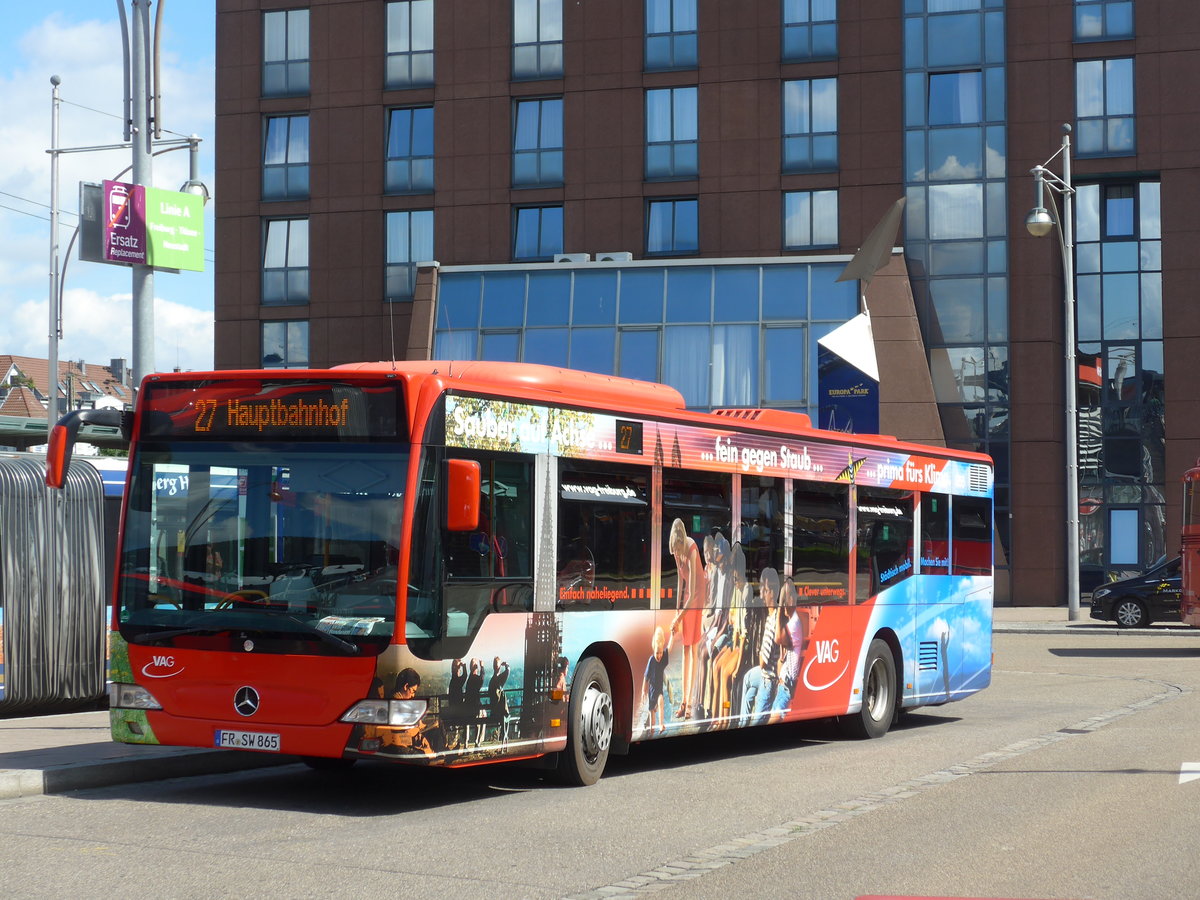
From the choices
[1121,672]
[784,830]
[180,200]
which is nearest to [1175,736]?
[784,830]

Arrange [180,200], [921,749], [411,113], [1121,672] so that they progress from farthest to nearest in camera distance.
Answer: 1. [411,113]
2. [1121,672]
3. [180,200]
4. [921,749]

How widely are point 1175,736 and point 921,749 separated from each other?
2562mm

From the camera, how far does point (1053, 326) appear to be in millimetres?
41594

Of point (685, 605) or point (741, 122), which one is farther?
point (741, 122)

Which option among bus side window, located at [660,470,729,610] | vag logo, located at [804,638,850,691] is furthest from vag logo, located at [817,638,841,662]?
bus side window, located at [660,470,729,610]

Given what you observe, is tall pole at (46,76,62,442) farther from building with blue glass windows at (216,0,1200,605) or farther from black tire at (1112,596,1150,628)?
black tire at (1112,596,1150,628)

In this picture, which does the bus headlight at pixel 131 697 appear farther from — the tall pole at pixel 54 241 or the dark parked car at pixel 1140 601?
the tall pole at pixel 54 241

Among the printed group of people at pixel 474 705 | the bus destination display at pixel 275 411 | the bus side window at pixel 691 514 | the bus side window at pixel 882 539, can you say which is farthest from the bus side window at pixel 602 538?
the bus side window at pixel 882 539

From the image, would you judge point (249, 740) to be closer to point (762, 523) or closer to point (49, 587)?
point (762, 523)

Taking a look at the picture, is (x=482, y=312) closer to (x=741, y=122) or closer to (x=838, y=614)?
(x=741, y=122)

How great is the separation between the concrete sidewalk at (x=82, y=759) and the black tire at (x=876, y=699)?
5.69 meters

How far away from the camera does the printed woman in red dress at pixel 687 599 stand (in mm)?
12258

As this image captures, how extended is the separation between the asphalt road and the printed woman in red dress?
0.76m

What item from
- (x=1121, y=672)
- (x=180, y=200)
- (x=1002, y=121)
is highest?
(x=1002, y=121)
